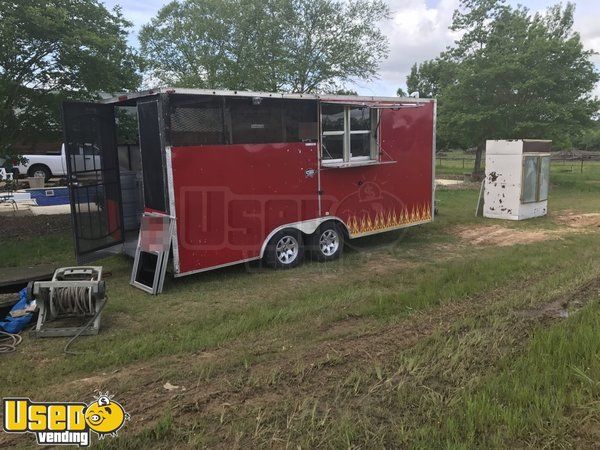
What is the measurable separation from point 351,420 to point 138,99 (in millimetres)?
5302

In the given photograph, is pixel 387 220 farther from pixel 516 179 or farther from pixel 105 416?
pixel 105 416

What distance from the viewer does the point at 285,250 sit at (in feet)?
25.7

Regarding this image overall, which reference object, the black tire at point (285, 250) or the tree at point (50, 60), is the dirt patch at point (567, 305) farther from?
the tree at point (50, 60)

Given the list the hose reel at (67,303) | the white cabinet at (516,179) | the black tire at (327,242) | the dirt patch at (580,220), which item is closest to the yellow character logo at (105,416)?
the hose reel at (67,303)

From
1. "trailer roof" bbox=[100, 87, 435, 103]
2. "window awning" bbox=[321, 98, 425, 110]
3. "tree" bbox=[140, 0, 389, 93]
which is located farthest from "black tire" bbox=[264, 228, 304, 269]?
"tree" bbox=[140, 0, 389, 93]

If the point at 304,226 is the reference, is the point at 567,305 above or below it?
below

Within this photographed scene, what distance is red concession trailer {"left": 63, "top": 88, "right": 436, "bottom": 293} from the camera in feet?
21.6

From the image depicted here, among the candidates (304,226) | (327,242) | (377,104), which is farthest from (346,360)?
(377,104)

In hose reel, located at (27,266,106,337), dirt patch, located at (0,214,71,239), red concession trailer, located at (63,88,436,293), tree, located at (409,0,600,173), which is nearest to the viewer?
hose reel, located at (27,266,106,337)

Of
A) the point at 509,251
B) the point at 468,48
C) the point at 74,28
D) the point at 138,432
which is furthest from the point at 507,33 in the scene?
the point at 138,432

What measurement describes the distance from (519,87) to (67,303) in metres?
17.7

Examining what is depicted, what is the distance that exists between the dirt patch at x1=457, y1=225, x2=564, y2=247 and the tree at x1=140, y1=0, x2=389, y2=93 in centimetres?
1079

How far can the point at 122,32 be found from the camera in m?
10.8

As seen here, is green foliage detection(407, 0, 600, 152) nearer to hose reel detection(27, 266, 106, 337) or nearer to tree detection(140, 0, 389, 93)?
tree detection(140, 0, 389, 93)
